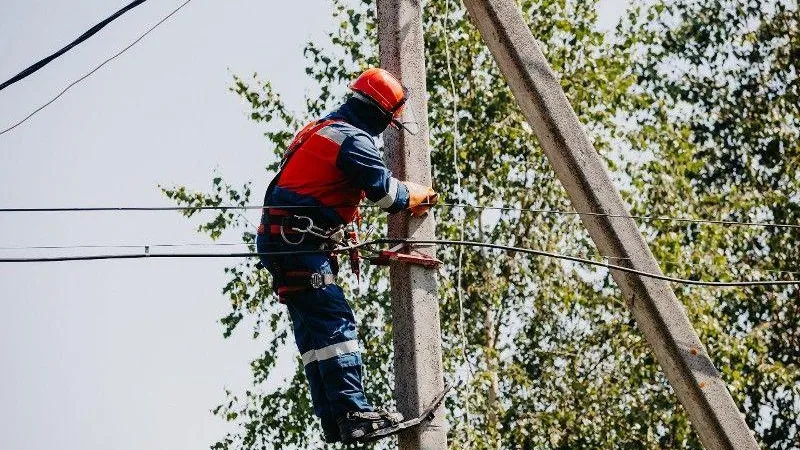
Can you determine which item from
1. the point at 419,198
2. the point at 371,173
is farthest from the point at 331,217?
the point at 419,198

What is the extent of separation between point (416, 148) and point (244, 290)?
8.30 meters

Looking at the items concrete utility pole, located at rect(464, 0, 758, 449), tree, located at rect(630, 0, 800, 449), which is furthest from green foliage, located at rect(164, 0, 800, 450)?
concrete utility pole, located at rect(464, 0, 758, 449)

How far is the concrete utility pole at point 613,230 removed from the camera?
4.84m

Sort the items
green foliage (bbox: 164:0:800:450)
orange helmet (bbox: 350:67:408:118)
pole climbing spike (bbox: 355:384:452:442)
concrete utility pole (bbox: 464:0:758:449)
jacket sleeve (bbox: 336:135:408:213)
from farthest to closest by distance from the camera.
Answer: green foliage (bbox: 164:0:800:450) → orange helmet (bbox: 350:67:408:118) → concrete utility pole (bbox: 464:0:758:449) → jacket sleeve (bbox: 336:135:408:213) → pole climbing spike (bbox: 355:384:452:442)

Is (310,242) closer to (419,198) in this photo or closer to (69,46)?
(419,198)

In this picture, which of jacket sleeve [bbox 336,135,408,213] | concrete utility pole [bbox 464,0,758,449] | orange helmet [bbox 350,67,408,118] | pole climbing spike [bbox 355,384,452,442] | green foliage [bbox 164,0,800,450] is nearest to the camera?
pole climbing spike [bbox 355,384,452,442]

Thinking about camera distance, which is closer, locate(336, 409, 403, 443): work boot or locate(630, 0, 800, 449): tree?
locate(336, 409, 403, 443): work boot

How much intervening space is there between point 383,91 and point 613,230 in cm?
118

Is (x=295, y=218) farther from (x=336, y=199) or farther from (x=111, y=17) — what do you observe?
(x=111, y=17)

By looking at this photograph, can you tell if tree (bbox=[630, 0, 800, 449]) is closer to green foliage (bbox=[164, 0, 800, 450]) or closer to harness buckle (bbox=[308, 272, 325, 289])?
green foliage (bbox=[164, 0, 800, 450])

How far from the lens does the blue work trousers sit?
4766mm

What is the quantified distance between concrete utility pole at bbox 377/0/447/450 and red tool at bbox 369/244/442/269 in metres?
0.03

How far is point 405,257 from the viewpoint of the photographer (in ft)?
15.5

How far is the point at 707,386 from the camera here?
485 cm
